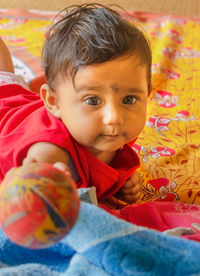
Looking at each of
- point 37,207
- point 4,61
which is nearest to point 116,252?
point 37,207

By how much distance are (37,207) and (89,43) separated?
1.10ft

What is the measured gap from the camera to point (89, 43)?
0.64 metres

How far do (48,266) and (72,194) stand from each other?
0.52ft

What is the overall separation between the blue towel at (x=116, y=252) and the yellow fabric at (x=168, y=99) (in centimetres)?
34

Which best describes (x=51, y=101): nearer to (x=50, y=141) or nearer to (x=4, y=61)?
(x=50, y=141)

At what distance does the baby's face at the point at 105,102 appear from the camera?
62 cm

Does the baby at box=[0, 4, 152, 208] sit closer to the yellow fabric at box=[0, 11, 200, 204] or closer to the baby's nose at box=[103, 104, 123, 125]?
the baby's nose at box=[103, 104, 123, 125]

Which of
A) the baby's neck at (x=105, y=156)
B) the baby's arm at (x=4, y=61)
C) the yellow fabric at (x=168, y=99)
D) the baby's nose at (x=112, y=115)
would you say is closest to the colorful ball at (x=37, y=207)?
the baby's nose at (x=112, y=115)

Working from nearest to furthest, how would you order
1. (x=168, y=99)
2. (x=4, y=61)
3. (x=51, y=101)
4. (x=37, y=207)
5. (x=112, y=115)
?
(x=37, y=207) → (x=112, y=115) → (x=51, y=101) → (x=4, y=61) → (x=168, y=99)

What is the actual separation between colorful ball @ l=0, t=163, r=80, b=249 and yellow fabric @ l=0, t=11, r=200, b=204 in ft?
1.44

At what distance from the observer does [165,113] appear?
1.12m

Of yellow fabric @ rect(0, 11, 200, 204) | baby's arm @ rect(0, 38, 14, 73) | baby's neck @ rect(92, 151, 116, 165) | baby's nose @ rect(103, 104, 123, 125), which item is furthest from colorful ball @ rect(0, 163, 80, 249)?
baby's arm @ rect(0, 38, 14, 73)

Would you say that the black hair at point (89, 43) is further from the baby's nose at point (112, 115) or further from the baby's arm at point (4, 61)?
the baby's arm at point (4, 61)

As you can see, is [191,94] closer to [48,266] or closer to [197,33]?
[197,33]
